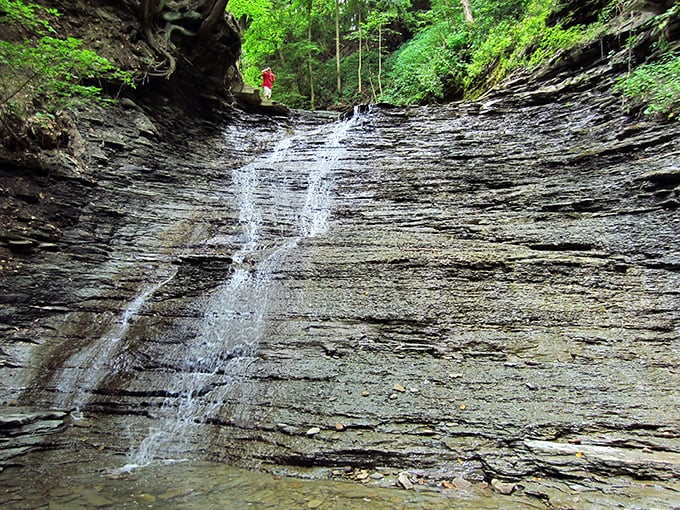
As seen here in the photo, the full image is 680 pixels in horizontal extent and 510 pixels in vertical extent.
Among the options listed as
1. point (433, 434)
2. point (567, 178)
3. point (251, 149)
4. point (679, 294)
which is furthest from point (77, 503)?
point (251, 149)

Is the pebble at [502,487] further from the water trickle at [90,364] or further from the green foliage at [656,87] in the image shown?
the green foliage at [656,87]

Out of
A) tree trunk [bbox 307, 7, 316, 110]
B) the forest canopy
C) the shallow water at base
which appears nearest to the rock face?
the shallow water at base

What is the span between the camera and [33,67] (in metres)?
5.91

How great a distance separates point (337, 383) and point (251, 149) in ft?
27.1

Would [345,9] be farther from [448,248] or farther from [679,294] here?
[679,294]

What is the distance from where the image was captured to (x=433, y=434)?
4.08 meters

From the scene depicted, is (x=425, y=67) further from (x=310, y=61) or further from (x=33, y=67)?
(x=33, y=67)

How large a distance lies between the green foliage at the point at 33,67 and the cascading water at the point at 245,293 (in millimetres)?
3446

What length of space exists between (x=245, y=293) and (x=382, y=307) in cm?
227

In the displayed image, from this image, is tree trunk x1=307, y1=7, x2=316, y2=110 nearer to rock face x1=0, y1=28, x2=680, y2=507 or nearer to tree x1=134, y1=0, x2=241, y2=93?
tree x1=134, y1=0, x2=241, y2=93

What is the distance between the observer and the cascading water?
452 centimetres

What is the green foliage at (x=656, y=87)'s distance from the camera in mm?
6516

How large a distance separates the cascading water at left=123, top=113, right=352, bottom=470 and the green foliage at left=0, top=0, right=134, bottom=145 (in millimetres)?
3446

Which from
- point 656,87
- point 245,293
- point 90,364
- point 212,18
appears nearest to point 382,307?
point 245,293
